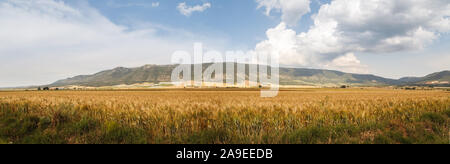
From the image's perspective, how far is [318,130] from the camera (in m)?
5.91

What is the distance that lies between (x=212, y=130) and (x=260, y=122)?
6.31 ft

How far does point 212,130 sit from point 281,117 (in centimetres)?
282

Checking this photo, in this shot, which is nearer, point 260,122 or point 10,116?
point 260,122

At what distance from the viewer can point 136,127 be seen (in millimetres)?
6348

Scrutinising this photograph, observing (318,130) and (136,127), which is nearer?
(318,130)
